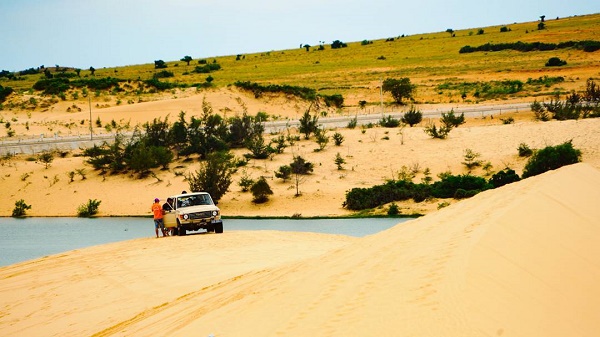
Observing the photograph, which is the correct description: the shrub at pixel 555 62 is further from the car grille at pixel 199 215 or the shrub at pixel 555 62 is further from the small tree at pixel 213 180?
the car grille at pixel 199 215

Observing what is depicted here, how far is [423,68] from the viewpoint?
4289 inches

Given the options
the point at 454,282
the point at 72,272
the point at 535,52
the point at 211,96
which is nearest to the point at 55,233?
the point at 72,272

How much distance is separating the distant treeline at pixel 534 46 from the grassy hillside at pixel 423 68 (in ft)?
4.91

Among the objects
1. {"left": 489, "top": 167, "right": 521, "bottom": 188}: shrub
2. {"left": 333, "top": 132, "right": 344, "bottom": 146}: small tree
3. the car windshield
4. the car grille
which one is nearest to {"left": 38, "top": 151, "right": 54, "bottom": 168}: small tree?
{"left": 333, "top": 132, "right": 344, "bottom": 146}: small tree

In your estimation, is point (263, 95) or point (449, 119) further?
point (263, 95)

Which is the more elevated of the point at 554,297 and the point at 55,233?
the point at 554,297

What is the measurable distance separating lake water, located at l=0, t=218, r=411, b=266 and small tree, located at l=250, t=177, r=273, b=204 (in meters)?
3.56

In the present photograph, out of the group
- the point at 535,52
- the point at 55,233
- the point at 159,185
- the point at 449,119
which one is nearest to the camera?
the point at 55,233

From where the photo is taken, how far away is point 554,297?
8414mm

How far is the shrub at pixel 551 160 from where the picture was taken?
3638 cm

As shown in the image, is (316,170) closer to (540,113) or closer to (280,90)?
(540,113)

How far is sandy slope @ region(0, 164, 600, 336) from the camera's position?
26.1ft

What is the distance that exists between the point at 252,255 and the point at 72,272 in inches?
186

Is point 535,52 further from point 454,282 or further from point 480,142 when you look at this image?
point 454,282
